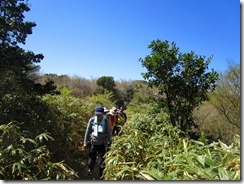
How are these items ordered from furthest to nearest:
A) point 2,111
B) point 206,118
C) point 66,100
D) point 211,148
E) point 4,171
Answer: point 206,118, point 66,100, point 2,111, point 4,171, point 211,148

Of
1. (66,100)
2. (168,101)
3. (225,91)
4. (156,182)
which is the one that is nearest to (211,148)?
(156,182)

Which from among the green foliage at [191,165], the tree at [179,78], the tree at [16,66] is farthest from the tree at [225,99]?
the green foliage at [191,165]

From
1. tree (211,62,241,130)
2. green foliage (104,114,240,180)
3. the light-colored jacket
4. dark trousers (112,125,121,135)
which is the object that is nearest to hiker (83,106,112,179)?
the light-colored jacket

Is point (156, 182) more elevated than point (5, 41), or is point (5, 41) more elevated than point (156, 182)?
point (5, 41)

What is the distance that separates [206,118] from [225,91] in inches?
52.5

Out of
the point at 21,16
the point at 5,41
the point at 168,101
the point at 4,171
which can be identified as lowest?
the point at 4,171

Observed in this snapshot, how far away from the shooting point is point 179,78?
216 inches

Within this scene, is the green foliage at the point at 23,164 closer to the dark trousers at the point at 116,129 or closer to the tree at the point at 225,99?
the dark trousers at the point at 116,129

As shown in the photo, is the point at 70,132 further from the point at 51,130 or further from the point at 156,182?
the point at 156,182

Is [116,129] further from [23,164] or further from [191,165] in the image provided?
[191,165]

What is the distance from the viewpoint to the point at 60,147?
477 centimetres

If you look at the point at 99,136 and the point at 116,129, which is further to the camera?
the point at 116,129

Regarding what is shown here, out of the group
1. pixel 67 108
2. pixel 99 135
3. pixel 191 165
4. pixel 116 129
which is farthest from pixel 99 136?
pixel 67 108

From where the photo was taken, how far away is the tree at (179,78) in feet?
17.8
